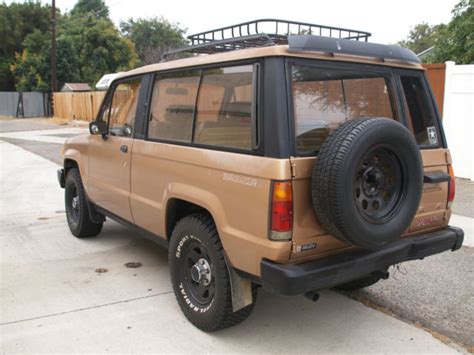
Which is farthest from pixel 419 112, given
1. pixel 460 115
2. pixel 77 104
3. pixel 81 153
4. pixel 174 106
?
pixel 77 104

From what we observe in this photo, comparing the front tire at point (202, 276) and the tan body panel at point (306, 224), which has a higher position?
the tan body panel at point (306, 224)

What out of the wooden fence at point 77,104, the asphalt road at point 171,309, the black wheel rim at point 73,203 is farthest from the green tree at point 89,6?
the asphalt road at point 171,309

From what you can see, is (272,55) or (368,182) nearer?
(272,55)

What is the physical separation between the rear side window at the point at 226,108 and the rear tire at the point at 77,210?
255 centimetres

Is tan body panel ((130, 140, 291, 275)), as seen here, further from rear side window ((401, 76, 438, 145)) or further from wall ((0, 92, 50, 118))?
wall ((0, 92, 50, 118))

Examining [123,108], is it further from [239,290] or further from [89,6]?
[89,6]

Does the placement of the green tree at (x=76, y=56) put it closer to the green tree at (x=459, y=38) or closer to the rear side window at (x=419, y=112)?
the green tree at (x=459, y=38)

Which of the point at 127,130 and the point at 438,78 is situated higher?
the point at 438,78

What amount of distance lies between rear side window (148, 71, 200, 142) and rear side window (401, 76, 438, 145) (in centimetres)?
159

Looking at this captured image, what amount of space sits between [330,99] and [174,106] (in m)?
1.30

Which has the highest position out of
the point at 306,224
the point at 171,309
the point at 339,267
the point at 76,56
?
the point at 76,56

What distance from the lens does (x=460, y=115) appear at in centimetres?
871

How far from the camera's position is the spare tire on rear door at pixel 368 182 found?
2688mm

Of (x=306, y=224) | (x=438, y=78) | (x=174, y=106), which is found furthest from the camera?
(x=438, y=78)
